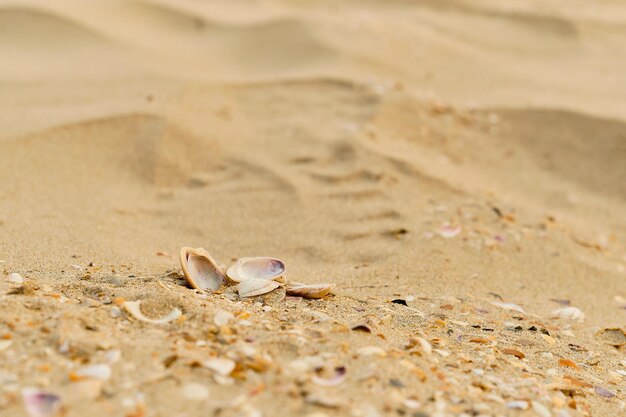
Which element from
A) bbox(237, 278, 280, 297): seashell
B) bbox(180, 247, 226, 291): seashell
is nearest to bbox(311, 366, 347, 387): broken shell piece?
bbox(237, 278, 280, 297): seashell

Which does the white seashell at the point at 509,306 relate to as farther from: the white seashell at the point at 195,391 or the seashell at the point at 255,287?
the white seashell at the point at 195,391

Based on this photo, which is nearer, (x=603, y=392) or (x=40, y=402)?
(x=40, y=402)

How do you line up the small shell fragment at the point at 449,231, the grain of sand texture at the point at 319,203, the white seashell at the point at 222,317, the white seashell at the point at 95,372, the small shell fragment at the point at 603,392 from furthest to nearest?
the small shell fragment at the point at 449,231 → the small shell fragment at the point at 603,392 → the white seashell at the point at 222,317 → the grain of sand texture at the point at 319,203 → the white seashell at the point at 95,372

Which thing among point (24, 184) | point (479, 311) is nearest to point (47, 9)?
point (24, 184)

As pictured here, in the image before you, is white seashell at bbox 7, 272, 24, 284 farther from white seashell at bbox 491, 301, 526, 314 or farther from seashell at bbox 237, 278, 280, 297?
white seashell at bbox 491, 301, 526, 314

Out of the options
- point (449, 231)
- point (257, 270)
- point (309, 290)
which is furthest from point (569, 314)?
point (257, 270)

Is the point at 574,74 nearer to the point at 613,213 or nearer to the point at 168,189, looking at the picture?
the point at 613,213

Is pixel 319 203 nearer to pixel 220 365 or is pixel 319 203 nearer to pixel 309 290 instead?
pixel 309 290

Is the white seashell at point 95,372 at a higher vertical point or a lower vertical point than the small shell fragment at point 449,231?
higher

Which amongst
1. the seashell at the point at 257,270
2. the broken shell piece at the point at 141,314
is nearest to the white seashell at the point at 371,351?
the broken shell piece at the point at 141,314
